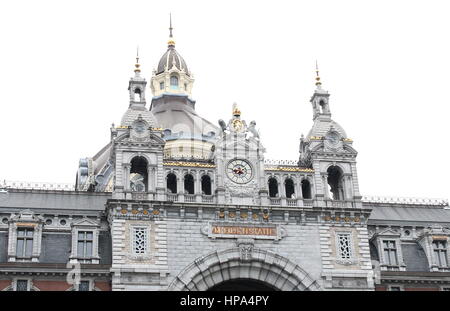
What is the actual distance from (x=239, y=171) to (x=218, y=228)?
A: 527 centimetres

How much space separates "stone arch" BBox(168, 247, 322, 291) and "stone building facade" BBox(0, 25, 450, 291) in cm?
8

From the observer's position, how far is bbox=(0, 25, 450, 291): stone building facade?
6253 centimetres

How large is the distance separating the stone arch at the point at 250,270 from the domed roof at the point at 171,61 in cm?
3727

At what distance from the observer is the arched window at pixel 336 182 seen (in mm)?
69375

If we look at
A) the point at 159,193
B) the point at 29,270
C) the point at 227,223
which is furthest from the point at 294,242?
the point at 29,270

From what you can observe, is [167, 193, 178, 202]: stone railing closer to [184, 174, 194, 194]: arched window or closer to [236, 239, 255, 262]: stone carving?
[184, 174, 194, 194]: arched window

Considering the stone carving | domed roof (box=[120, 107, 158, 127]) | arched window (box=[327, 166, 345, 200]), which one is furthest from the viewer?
arched window (box=[327, 166, 345, 200])

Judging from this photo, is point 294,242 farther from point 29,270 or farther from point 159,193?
point 29,270

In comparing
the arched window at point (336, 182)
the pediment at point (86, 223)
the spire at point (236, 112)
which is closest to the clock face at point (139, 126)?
the spire at point (236, 112)

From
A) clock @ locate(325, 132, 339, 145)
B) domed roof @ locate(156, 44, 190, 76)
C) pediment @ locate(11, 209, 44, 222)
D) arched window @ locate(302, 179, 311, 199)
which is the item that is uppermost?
domed roof @ locate(156, 44, 190, 76)

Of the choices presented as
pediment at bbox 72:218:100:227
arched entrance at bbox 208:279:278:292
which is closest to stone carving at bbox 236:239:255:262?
arched entrance at bbox 208:279:278:292

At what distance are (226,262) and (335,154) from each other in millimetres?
13451

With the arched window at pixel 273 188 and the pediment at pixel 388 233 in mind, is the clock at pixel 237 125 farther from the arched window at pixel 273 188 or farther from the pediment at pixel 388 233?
the pediment at pixel 388 233

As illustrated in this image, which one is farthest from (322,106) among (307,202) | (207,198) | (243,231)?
(243,231)
